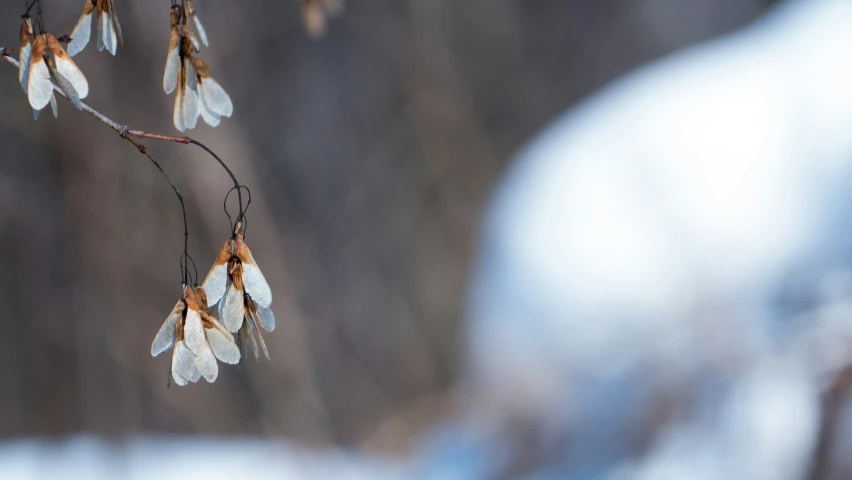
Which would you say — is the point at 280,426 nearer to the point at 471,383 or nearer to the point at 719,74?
the point at 471,383

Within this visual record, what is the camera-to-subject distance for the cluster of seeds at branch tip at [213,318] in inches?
22.0

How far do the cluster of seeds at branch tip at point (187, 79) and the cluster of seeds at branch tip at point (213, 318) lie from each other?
12 centimetres

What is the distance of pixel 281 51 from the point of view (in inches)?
92.7

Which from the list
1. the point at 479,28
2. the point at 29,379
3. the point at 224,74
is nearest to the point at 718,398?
the point at 479,28

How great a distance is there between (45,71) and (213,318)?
0.25m

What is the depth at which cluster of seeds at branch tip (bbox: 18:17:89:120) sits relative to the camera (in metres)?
0.56

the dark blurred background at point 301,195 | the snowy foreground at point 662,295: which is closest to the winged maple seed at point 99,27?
the dark blurred background at point 301,195

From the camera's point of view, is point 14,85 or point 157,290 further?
point 157,290

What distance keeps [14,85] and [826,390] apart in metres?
2.25

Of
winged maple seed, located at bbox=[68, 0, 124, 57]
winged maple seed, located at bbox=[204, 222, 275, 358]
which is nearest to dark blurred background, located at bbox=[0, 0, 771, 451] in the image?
winged maple seed, located at bbox=[68, 0, 124, 57]

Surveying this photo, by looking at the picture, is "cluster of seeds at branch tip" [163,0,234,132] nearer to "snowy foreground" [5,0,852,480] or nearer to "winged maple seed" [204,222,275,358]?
"winged maple seed" [204,222,275,358]

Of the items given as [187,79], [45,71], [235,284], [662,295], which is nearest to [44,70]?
[45,71]

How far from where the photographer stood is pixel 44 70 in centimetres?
57

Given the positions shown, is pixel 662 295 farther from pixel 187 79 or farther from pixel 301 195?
pixel 187 79
